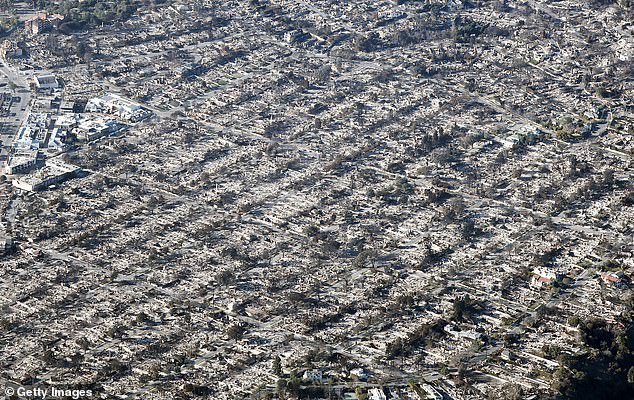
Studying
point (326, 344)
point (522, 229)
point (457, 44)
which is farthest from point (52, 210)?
point (457, 44)

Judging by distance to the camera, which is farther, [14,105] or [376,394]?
[14,105]

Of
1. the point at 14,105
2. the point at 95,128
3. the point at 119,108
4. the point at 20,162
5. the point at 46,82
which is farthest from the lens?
the point at 46,82

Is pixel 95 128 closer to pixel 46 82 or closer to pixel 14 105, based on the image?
pixel 14 105

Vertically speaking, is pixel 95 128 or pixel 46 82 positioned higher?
pixel 46 82

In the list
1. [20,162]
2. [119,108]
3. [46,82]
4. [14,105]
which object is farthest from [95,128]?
[46,82]

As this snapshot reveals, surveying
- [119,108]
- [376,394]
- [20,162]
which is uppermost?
[20,162]

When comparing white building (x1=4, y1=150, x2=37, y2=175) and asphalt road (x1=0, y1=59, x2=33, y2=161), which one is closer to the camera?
white building (x1=4, y1=150, x2=37, y2=175)

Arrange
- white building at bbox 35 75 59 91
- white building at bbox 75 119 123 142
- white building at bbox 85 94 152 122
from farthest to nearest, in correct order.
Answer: white building at bbox 35 75 59 91
white building at bbox 85 94 152 122
white building at bbox 75 119 123 142

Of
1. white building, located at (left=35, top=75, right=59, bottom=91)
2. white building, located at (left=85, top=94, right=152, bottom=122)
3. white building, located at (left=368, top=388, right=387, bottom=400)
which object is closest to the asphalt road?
white building, located at (left=35, top=75, right=59, bottom=91)

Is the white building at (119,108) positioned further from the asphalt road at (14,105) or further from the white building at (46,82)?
the asphalt road at (14,105)

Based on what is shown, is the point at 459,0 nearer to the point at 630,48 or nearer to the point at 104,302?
the point at 630,48

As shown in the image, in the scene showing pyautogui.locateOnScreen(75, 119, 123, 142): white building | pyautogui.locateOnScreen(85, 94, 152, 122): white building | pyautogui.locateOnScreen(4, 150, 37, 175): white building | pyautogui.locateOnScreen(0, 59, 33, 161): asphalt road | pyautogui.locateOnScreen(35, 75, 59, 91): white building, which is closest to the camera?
pyautogui.locateOnScreen(4, 150, 37, 175): white building

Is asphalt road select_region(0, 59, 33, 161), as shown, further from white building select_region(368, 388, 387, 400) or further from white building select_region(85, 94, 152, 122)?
white building select_region(368, 388, 387, 400)
